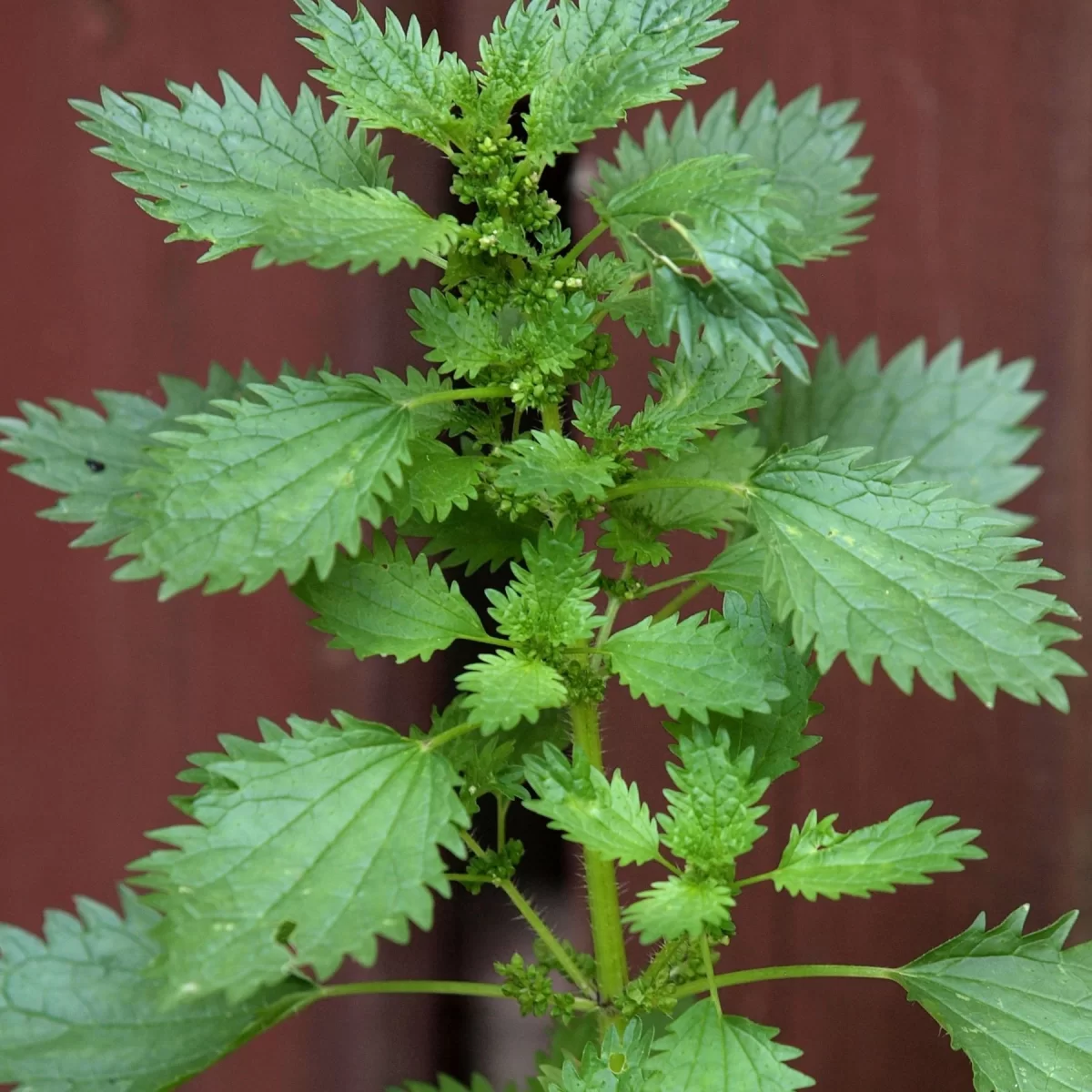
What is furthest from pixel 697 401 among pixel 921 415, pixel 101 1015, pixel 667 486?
pixel 101 1015

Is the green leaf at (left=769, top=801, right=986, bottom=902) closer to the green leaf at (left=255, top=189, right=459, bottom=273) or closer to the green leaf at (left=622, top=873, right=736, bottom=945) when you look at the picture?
the green leaf at (left=622, top=873, right=736, bottom=945)

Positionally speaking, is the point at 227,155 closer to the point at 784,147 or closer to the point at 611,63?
the point at 611,63

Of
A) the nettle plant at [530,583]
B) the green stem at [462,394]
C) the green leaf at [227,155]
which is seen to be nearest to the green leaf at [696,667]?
the nettle plant at [530,583]

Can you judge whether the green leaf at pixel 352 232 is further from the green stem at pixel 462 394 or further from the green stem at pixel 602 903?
the green stem at pixel 602 903

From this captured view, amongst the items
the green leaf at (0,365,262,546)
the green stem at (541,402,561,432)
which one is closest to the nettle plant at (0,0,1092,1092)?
the green stem at (541,402,561,432)

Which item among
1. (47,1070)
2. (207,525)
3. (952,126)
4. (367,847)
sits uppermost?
(952,126)

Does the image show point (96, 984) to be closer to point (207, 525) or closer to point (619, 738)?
point (207, 525)

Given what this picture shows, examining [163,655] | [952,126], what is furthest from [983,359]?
[163,655]
